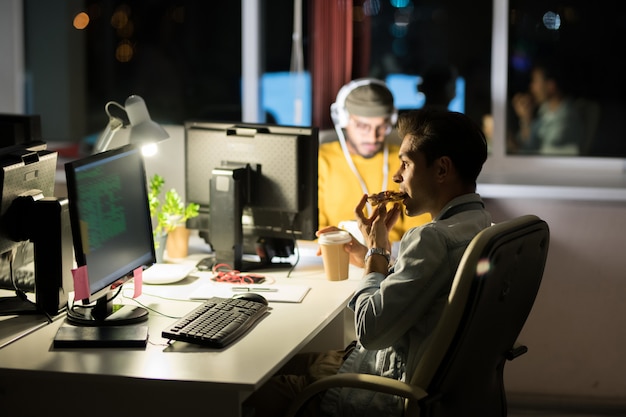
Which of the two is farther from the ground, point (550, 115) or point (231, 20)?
point (231, 20)

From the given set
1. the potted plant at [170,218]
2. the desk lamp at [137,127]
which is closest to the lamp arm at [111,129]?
the desk lamp at [137,127]

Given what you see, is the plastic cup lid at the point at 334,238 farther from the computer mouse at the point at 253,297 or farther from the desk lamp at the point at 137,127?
the desk lamp at the point at 137,127

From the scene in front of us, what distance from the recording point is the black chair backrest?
207 cm

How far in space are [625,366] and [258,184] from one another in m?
1.86

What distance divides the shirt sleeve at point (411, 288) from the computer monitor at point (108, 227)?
69 cm

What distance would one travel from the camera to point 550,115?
4688 mm

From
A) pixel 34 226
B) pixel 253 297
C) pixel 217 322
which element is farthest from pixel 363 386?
pixel 34 226

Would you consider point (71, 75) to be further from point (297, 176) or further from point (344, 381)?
point (344, 381)

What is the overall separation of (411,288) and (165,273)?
A: 41.9 inches

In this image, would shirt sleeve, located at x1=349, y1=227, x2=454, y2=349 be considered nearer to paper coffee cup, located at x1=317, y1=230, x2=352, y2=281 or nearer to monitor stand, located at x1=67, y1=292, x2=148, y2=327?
monitor stand, located at x1=67, y1=292, x2=148, y2=327

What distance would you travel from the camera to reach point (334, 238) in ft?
10.0

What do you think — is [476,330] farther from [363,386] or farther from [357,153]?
[357,153]

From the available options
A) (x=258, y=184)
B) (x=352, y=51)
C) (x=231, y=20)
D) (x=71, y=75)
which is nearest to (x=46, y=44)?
(x=71, y=75)

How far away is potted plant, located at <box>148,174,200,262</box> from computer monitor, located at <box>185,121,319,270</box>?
8 centimetres
